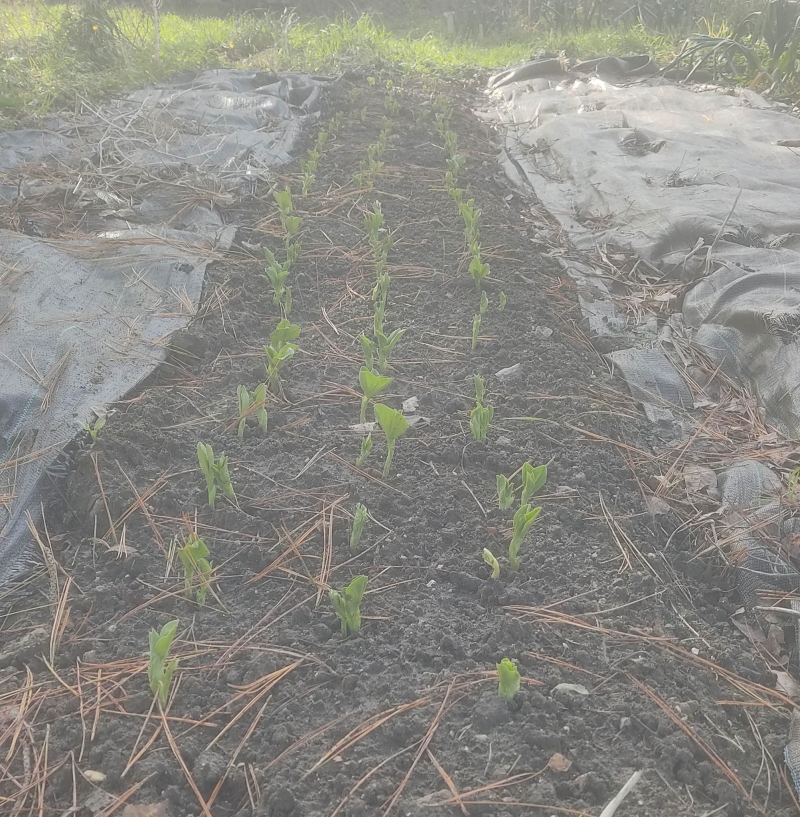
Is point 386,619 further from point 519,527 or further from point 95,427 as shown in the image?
point 95,427

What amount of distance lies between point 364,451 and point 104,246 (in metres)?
1.78

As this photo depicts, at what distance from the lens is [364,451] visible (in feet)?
7.58

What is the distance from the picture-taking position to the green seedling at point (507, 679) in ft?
5.03

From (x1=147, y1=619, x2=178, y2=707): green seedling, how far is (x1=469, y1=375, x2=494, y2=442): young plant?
1209 mm

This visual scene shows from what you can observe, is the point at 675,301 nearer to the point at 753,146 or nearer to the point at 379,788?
the point at 753,146

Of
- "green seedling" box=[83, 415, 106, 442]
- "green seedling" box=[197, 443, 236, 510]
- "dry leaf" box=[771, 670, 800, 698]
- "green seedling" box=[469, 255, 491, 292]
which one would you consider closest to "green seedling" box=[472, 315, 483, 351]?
"green seedling" box=[469, 255, 491, 292]

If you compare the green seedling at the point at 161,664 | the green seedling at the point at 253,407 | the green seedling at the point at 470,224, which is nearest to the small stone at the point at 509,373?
the green seedling at the point at 253,407

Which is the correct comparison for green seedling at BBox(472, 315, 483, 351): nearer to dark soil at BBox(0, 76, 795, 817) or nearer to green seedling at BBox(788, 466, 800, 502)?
dark soil at BBox(0, 76, 795, 817)

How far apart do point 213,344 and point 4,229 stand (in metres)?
1.25

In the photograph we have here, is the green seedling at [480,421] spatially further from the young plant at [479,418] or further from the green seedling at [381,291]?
the green seedling at [381,291]

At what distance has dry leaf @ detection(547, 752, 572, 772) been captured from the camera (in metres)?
1.47

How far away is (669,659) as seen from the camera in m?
1.75

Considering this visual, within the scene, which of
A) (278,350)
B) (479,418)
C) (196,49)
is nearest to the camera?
(479,418)

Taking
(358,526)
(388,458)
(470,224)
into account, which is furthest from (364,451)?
(470,224)
